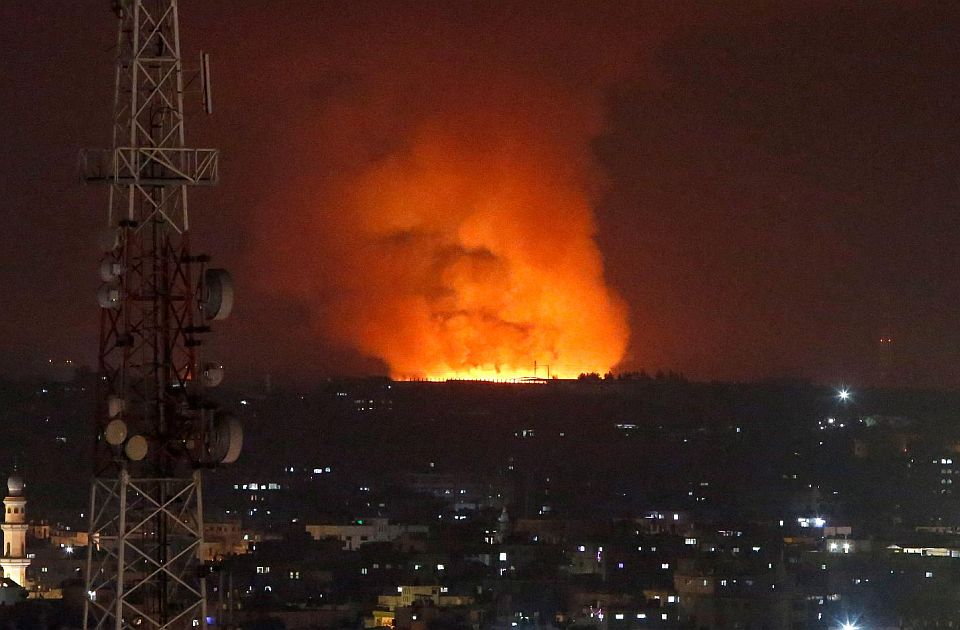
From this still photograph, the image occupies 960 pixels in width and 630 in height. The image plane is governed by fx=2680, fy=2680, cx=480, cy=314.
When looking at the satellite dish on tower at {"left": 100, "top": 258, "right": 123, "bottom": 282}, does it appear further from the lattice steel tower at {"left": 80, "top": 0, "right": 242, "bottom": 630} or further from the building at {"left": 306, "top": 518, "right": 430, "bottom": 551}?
the building at {"left": 306, "top": 518, "right": 430, "bottom": 551}

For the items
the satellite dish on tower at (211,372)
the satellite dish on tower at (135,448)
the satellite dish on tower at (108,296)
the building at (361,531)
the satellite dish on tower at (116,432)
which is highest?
the building at (361,531)

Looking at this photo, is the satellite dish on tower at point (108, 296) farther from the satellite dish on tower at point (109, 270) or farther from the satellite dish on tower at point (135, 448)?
the satellite dish on tower at point (135, 448)

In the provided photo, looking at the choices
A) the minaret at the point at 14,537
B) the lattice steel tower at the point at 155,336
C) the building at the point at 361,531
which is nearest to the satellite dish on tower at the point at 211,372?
the lattice steel tower at the point at 155,336

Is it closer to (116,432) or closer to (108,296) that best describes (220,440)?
(116,432)

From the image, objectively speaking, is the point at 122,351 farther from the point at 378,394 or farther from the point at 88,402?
the point at 378,394

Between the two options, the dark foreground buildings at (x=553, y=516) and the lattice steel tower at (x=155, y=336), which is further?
the dark foreground buildings at (x=553, y=516)

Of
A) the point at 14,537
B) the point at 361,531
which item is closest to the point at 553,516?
the point at 361,531

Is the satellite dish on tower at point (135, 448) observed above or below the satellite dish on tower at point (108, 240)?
below
